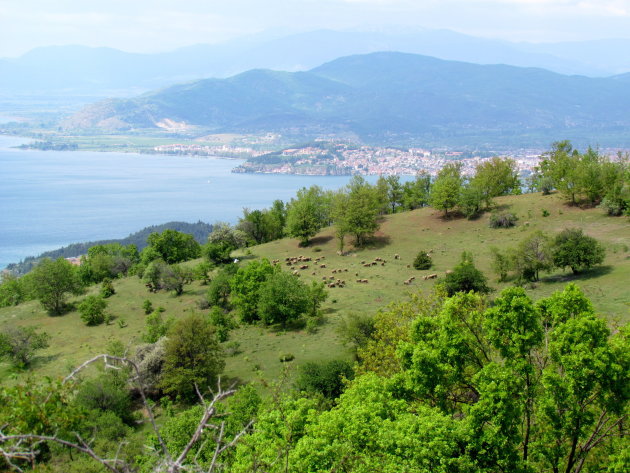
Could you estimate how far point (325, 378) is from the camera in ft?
74.2

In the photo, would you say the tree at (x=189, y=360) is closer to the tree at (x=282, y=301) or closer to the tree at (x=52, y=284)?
the tree at (x=282, y=301)

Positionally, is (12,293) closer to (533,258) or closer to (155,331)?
(155,331)

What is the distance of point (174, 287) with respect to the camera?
162 feet

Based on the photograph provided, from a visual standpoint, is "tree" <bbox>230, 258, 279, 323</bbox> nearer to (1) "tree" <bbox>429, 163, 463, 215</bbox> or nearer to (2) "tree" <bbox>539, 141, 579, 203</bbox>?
(1) "tree" <bbox>429, 163, 463, 215</bbox>

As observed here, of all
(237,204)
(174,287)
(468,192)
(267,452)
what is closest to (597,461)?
(267,452)

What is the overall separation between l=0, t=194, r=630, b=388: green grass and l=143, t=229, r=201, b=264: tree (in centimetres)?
597

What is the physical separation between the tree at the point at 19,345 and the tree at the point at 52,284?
11194mm

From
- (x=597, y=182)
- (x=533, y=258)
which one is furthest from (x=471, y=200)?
(x=533, y=258)

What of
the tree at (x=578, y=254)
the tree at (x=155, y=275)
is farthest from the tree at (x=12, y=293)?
the tree at (x=578, y=254)

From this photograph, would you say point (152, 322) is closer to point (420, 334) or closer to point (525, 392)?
point (420, 334)

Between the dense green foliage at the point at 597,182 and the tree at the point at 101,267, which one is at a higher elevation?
the dense green foliage at the point at 597,182

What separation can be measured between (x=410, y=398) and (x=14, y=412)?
10737 mm

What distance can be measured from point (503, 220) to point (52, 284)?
47910 mm

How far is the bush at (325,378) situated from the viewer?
73.3 feet
